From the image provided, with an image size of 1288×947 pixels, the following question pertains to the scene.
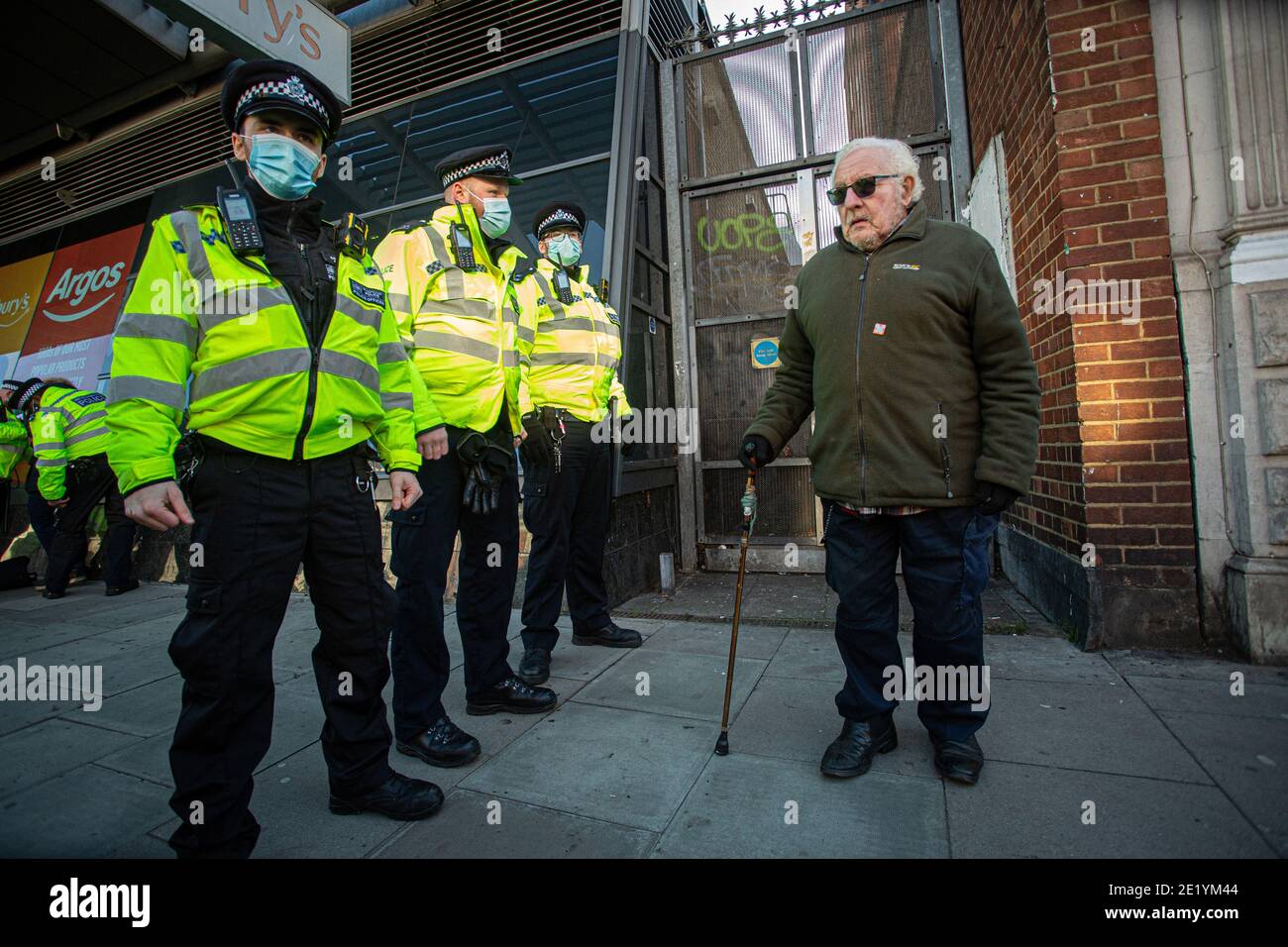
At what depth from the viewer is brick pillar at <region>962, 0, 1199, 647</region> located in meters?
3.14

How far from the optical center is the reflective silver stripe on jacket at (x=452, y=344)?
256 cm

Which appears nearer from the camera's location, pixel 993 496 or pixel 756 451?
A: pixel 993 496

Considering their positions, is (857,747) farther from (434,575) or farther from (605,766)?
(434,575)

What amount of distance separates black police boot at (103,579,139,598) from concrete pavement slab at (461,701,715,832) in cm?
548

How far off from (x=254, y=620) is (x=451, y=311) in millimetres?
1384

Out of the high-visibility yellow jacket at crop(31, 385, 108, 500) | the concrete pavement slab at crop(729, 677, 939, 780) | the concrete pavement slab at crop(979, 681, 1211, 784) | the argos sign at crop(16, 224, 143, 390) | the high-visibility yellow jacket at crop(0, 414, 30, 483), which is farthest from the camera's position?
the argos sign at crop(16, 224, 143, 390)

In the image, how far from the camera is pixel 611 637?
3748 millimetres

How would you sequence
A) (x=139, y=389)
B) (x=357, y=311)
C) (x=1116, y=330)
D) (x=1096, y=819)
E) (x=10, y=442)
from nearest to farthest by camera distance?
(x=139, y=389) → (x=1096, y=819) → (x=357, y=311) → (x=1116, y=330) → (x=10, y=442)

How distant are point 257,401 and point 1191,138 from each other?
4.21m

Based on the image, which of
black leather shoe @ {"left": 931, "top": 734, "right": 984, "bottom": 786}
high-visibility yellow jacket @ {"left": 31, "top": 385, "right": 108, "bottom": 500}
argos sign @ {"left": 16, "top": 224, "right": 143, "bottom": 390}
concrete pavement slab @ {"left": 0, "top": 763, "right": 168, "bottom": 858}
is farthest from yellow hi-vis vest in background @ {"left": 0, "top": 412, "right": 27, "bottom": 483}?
black leather shoe @ {"left": 931, "top": 734, "right": 984, "bottom": 786}

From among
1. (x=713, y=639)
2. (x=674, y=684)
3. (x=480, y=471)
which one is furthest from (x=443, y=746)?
(x=713, y=639)

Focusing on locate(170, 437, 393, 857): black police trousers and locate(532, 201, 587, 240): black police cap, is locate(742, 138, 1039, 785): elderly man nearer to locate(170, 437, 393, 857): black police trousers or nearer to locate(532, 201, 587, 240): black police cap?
locate(170, 437, 393, 857): black police trousers

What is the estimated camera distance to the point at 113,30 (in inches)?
249
